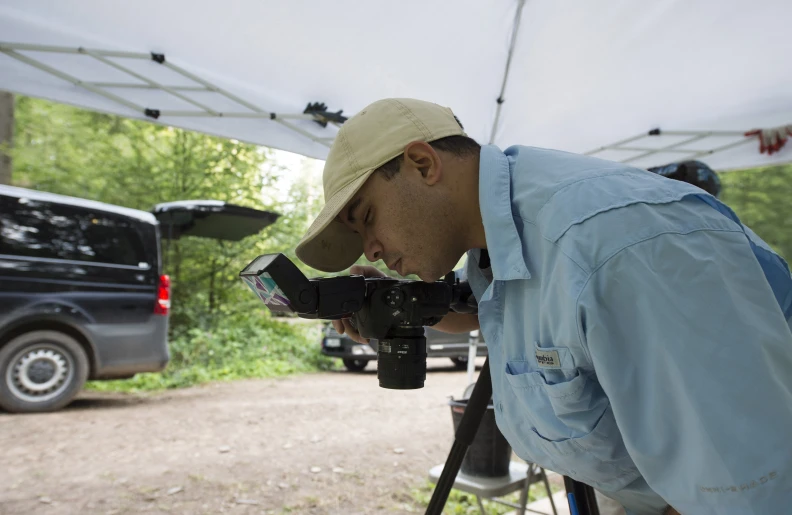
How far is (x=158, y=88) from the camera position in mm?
2803

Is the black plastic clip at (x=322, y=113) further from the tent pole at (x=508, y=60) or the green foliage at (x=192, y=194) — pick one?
the green foliage at (x=192, y=194)

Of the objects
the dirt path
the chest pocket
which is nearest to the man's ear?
the chest pocket

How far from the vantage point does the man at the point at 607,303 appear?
2.19 ft

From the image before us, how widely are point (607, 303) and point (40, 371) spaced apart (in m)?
5.87

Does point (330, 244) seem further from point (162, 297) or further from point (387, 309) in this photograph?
point (162, 297)

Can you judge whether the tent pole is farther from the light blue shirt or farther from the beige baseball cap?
the light blue shirt

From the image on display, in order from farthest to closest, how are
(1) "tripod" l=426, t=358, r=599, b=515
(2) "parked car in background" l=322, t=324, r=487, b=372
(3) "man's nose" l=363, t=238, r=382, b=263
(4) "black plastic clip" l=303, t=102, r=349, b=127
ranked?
1. (2) "parked car in background" l=322, t=324, r=487, b=372
2. (4) "black plastic clip" l=303, t=102, r=349, b=127
3. (1) "tripod" l=426, t=358, r=599, b=515
4. (3) "man's nose" l=363, t=238, r=382, b=263

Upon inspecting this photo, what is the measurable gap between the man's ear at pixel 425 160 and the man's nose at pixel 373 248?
0.18 metres

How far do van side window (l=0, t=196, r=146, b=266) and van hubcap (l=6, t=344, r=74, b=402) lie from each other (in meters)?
0.90

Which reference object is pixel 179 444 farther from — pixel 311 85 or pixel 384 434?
pixel 311 85

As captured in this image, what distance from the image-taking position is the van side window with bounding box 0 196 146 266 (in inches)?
200

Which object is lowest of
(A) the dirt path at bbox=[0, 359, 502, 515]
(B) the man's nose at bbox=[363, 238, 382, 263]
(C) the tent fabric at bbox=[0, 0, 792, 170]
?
(A) the dirt path at bbox=[0, 359, 502, 515]

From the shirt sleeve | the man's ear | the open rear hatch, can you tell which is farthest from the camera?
the open rear hatch

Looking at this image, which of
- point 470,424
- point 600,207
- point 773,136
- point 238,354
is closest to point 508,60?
point 773,136
